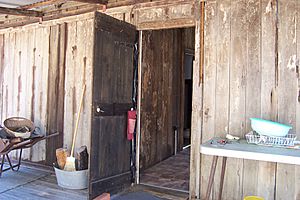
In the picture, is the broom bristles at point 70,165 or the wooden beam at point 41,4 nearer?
the broom bristles at point 70,165

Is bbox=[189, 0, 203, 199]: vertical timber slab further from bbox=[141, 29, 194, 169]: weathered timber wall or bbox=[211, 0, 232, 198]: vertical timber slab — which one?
bbox=[141, 29, 194, 169]: weathered timber wall

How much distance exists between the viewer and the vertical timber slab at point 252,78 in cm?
325

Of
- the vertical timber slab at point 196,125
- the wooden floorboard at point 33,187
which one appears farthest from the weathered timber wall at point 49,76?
the vertical timber slab at point 196,125

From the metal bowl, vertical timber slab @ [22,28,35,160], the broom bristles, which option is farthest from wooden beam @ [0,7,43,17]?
the broom bristles

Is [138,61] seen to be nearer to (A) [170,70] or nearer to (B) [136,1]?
(B) [136,1]

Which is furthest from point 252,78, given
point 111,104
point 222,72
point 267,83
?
point 111,104

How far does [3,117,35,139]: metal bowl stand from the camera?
435cm

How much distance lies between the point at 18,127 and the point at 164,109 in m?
2.75

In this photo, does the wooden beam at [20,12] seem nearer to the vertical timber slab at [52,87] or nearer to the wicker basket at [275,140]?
the vertical timber slab at [52,87]

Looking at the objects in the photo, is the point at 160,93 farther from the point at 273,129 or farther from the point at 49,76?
the point at 273,129

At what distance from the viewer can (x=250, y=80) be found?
3.29 m

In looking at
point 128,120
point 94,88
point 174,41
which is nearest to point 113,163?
point 128,120

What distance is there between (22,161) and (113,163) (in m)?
2.45

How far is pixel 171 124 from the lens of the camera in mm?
6117
